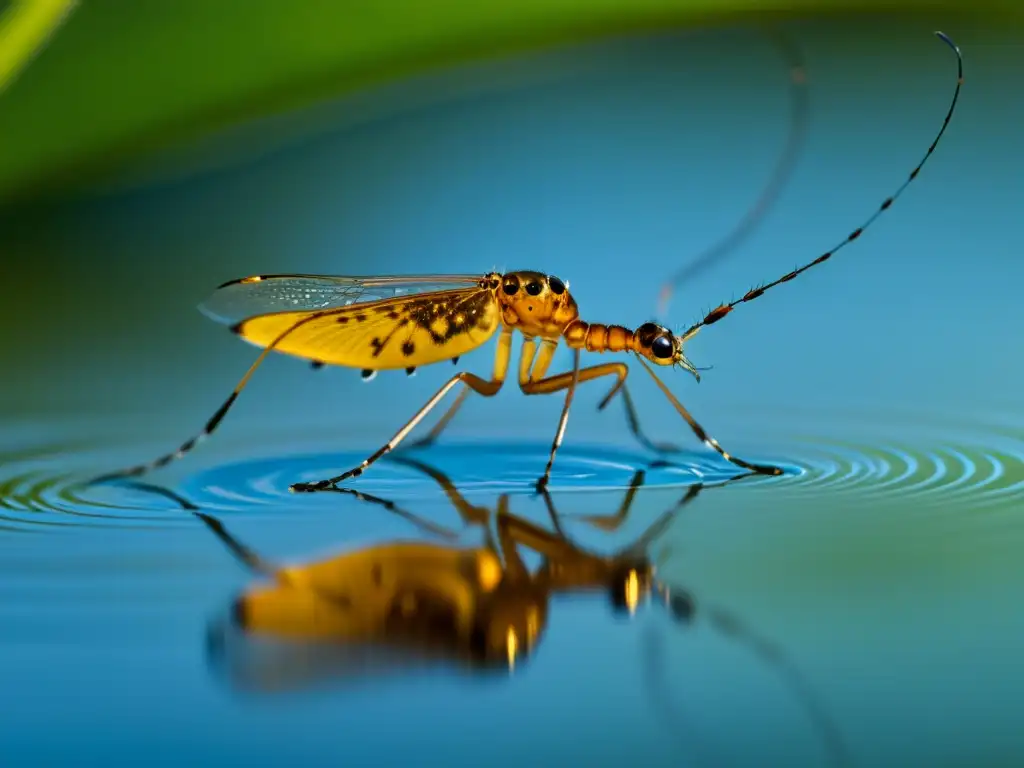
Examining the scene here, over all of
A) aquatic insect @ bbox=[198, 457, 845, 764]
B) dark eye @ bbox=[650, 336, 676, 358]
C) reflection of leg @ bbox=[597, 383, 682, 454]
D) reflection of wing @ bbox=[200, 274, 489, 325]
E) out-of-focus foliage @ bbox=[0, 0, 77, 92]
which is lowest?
aquatic insect @ bbox=[198, 457, 845, 764]

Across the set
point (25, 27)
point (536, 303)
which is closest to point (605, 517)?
point (25, 27)

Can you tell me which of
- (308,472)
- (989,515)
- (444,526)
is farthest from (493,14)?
(989,515)

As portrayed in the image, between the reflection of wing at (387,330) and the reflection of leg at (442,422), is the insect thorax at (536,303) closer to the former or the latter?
the reflection of wing at (387,330)

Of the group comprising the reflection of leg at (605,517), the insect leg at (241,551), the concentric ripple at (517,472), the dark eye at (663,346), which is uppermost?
the dark eye at (663,346)

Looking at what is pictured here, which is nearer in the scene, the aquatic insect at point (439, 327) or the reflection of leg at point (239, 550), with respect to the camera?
the reflection of leg at point (239, 550)

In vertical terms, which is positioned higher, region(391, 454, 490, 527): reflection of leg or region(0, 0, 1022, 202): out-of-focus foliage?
region(0, 0, 1022, 202): out-of-focus foliage

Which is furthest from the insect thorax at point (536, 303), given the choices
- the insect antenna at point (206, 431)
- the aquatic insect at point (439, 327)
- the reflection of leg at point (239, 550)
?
the reflection of leg at point (239, 550)

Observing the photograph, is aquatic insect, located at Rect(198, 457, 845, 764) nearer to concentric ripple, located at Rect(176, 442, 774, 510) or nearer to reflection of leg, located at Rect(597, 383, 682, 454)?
concentric ripple, located at Rect(176, 442, 774, 510)

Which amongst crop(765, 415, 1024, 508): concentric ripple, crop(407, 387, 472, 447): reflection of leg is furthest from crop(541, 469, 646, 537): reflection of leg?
crop(407, 387, 472, 447): reflection of leg
